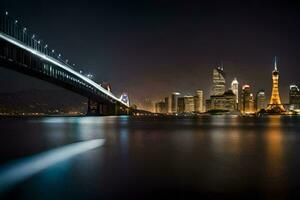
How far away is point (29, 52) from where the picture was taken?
5222cm

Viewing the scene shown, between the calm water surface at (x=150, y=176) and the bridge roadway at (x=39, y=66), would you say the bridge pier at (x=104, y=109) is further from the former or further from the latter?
the calm water surface at (x=150, y=176)

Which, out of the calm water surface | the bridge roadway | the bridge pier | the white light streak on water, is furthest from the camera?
the bridge pier

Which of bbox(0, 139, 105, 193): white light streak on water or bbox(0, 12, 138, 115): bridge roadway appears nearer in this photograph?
bbox(0, 139, 105, 193): white light streak on water

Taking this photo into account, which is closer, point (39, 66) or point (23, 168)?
point (23, 168)

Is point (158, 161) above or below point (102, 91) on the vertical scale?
below

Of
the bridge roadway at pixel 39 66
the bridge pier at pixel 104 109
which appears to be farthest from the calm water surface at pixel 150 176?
the bridge pier at pixel 104 109

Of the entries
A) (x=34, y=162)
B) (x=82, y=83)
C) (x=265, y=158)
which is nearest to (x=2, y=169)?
(x=34, y=162)

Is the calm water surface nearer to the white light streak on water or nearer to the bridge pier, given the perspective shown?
the white light streak on water

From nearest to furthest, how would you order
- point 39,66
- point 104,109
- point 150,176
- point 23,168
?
1. point 150,176
2. point 23,168
3. point 39,66
4. point 104,109

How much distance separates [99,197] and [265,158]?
10800 mm

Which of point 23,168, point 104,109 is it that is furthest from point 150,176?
point 104,109

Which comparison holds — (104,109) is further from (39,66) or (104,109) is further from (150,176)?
(150,176)

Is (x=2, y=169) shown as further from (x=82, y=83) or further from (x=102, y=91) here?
(x=102, y=91)

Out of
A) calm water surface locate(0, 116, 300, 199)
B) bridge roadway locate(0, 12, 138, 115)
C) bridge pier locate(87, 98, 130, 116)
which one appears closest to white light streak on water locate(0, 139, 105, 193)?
calm water surface locate(0, 116, 300, 199)
